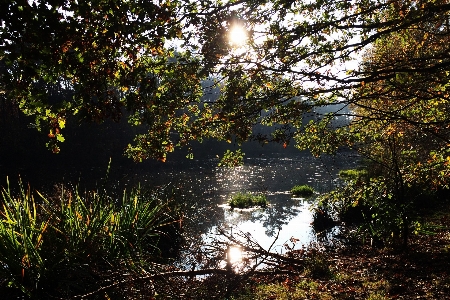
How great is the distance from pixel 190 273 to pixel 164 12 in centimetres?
468

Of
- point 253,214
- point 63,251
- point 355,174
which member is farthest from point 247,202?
point 63,251

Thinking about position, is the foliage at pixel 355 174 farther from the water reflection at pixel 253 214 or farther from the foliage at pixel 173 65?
the foliage at pixel 173 65

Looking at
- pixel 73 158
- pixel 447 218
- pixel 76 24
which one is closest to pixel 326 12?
pixel 76 24

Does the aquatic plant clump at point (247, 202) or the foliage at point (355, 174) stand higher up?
the foliage at point (355, 174)

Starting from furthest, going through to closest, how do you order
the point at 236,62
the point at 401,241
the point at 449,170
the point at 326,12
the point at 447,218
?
the point at 447,218
the point at 401,241
the point at 449,170
the point at 326,12
the point at 236,62

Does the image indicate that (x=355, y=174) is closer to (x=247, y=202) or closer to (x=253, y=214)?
(x=247, y=202)

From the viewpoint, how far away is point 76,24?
4.05 meters

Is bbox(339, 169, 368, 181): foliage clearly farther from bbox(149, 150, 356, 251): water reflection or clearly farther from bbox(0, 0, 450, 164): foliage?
bbox(0, 0, 450, 164): foliage

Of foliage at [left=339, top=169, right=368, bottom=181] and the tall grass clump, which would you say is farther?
foliage at [left=339, top=169, right=368, bottom=181]

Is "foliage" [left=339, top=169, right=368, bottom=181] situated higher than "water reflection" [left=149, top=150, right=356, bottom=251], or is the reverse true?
"foliage" [left=339, top=169, right=368, bottom=181]

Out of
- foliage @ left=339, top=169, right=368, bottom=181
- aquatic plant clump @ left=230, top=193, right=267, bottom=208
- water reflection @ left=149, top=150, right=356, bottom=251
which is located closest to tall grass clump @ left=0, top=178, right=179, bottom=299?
water reflection @ left=149, top=150, right=356, bottom=251

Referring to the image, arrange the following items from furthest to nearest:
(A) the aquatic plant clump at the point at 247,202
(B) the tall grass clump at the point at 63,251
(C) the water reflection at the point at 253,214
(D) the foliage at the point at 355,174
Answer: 1. (A) the aquatic plant clump at the point at 247,202
2. (D) the foliage at the point at 355,174
3. (C) the water reflection at the point at 253,214
4. (B) the tall grass clump at the point at 63,251

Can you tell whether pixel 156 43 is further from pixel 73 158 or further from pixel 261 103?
pixel 73 158

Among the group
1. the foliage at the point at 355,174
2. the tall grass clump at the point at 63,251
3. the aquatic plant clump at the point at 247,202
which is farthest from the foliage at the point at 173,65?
the aquatic plant clump at the point at 247,202
